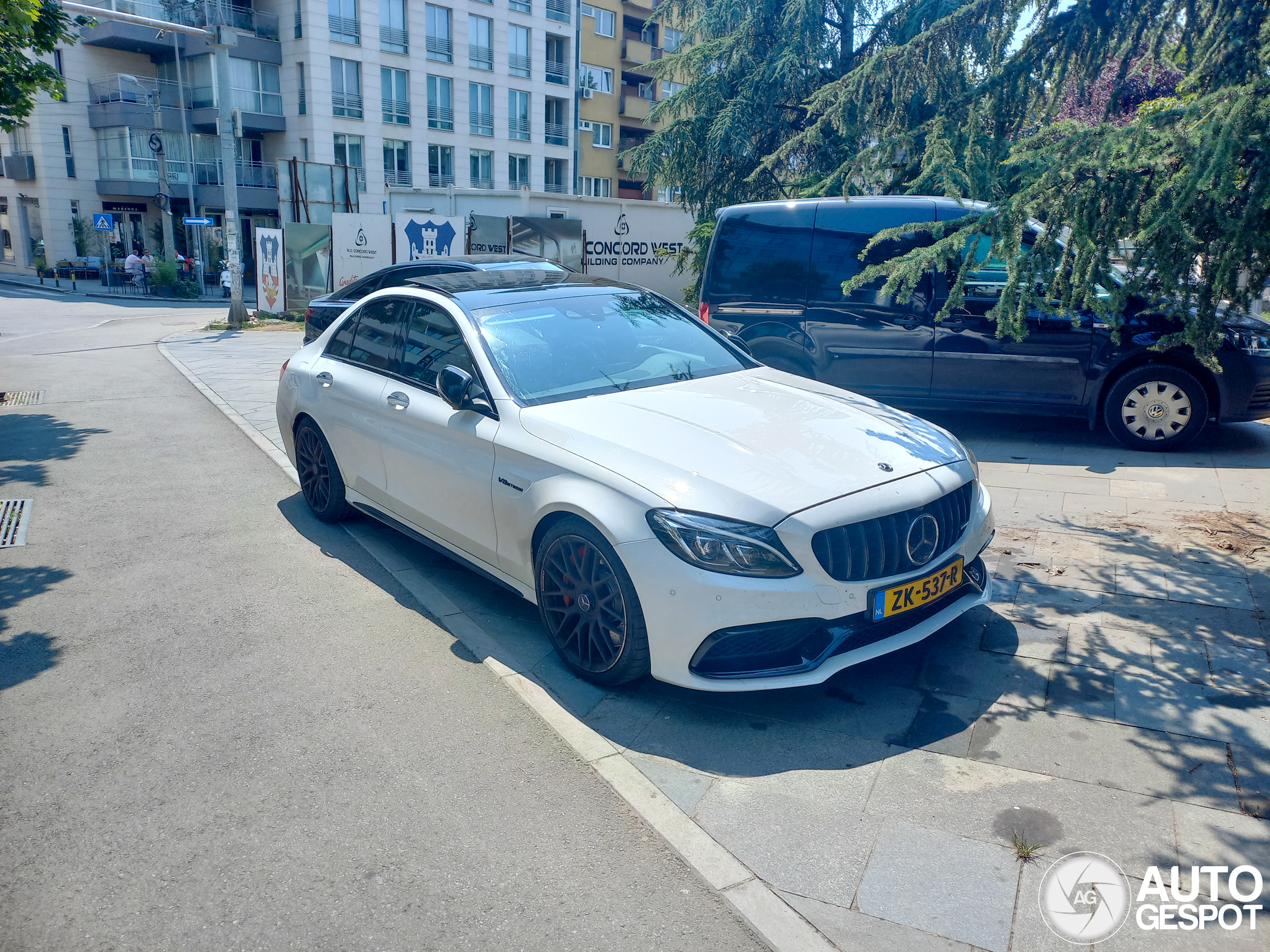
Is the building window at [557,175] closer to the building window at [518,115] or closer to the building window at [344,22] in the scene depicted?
the building window at [518,115]

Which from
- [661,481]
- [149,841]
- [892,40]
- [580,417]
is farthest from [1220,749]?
[892,40]

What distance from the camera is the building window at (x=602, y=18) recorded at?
52.7 metres

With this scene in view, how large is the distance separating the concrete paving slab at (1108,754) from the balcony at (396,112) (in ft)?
149

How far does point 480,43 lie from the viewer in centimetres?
4706

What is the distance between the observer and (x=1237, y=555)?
19.1ft

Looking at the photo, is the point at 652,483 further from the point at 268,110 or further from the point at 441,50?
the point at 441,50

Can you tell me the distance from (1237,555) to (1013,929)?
395 centimetres

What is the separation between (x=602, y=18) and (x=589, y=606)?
5546cm

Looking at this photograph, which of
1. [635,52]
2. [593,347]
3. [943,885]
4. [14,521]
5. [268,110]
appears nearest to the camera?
[943,885]

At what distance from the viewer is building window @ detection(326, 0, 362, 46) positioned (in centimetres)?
4197

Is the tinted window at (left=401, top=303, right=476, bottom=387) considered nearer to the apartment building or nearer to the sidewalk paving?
the sidewalk paving

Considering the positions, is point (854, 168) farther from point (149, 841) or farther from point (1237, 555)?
point (149, 841)

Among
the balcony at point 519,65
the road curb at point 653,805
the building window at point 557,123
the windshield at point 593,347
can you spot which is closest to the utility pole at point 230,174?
the windshield at point 593,347

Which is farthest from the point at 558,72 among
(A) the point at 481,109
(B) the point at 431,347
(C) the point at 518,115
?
(B) the point at 431,347
